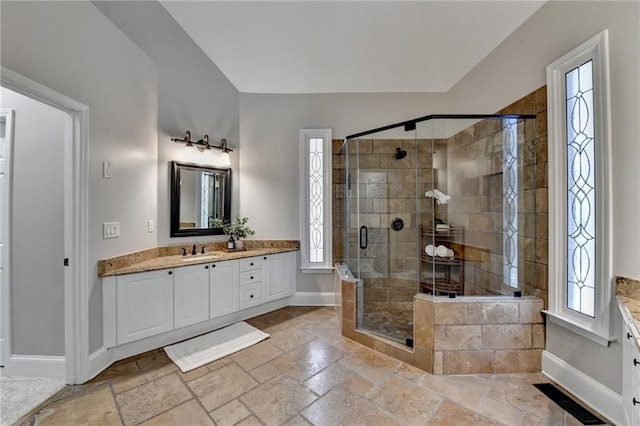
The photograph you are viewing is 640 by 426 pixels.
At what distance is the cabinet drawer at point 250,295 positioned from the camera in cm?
295

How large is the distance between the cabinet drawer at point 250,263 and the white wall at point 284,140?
0.51m

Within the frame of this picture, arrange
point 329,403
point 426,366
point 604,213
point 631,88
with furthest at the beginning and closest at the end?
point 426,366, point 329,403, point 604,213, point 631,88

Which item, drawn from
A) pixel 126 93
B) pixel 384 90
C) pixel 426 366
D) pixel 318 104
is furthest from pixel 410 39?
pixel 426 366

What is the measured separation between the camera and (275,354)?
7.54 feet

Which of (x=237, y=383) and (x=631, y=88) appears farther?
(x=237, y=383)

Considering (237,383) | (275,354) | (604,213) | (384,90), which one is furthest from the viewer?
(384,90)

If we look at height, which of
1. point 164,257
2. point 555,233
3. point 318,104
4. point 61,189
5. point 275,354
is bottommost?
point 275,354

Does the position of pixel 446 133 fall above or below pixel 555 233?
above

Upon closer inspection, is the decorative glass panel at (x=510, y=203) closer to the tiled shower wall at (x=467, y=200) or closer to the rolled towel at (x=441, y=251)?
the tiled shower wall at (x=467, y=200)

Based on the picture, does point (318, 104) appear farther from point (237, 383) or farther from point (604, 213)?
point (237, 383)

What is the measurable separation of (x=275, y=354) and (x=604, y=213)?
261 centimetres

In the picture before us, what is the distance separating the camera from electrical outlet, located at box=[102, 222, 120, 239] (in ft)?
6.87

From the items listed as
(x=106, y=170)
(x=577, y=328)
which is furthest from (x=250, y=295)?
(x=577, y=328)

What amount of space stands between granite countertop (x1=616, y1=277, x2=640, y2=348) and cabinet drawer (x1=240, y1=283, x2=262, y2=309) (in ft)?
9.64
